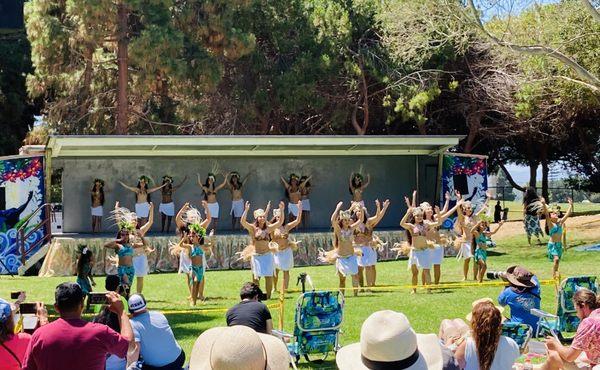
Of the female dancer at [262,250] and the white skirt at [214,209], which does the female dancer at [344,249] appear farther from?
the white skirt at [214,209]

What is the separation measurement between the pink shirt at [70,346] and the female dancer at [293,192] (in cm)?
2160

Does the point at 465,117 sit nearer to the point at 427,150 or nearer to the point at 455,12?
the point at 427,150

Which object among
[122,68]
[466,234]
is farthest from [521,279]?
[122,68]

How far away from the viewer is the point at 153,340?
727 centimetres

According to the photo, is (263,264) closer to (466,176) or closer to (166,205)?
(166,205)

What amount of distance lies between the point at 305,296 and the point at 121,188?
17.9 meters

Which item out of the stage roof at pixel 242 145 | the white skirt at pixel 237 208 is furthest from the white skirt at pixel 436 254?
the white skirt at pixel 237 208

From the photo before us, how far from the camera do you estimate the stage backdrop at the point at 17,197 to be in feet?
76.1

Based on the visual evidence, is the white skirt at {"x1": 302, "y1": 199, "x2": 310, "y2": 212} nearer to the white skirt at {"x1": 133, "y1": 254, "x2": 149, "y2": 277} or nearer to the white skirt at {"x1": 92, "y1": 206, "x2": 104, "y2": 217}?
the white skirt at {"x1": 92, "y1": 206, "x2": 104, "y2": 217}

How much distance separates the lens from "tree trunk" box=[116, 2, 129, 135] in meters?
30.7

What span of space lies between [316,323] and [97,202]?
1669 centimetres

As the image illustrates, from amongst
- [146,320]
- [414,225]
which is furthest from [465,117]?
[146,320]

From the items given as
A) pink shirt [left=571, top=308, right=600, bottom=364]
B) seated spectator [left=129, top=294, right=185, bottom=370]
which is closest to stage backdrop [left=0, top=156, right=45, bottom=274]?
seated spectator [left=129, top=294, right=185, bottom=370]

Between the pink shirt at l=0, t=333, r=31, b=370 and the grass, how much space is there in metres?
4.70
